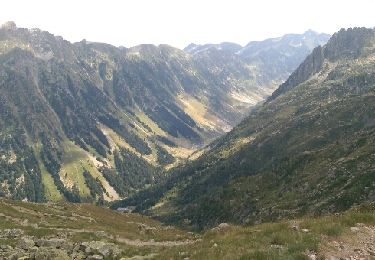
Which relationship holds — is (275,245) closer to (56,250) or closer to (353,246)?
(353,246)

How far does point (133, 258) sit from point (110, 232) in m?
29.7

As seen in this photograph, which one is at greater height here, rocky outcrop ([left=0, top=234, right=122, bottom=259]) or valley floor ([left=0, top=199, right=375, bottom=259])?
valley floor ([left=0, top=199, right=375, bottom=259])

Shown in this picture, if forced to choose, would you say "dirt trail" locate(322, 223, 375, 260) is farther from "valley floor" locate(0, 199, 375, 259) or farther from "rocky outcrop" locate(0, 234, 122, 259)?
"rocky outcrop" locate(0, 234, 122, 259)

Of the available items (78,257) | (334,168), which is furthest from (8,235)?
(334,168)

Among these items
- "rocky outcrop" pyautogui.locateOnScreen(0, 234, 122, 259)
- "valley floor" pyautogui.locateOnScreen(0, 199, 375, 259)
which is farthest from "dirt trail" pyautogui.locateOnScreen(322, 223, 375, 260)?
"rocky outcrop" pyautogui.locateOnScreen(0, 234, 122, 259)

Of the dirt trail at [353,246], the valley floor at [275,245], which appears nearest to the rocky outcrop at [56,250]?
the valley floor at [275,245]

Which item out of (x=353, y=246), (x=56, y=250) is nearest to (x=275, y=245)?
(x=353, y=246)

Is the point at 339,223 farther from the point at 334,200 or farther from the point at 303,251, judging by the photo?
the point at 334,200

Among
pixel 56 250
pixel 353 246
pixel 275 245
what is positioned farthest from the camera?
pixel 56 250

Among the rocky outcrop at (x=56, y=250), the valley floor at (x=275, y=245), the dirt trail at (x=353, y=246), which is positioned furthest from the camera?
the rocky outcrop at (x=56, y=250)

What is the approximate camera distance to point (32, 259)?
40.1 m

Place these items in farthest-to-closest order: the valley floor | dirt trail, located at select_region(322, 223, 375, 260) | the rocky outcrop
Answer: the rocky outcrop, the valley floor, dirt trail, located at select_region(322, 223, 375, 260)

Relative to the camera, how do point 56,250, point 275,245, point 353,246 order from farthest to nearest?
1. point 56,250
2. point 275,245
3. point 353,246

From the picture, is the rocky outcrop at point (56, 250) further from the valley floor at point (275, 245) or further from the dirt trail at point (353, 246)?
the dirt trail at point (353, 246)
